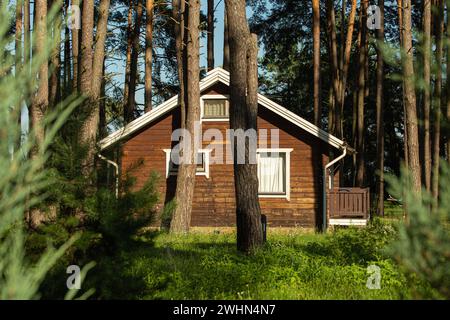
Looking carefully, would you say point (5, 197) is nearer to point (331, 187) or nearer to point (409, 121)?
point (409, 121)

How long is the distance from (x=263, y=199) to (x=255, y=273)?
42.9ft

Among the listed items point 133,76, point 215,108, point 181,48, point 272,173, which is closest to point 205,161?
point 215,108

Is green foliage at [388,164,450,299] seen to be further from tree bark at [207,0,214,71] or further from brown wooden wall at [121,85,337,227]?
tree bark at [207,0,214,71]

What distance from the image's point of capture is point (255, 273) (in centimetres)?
1046

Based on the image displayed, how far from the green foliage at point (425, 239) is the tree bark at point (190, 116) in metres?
17.7

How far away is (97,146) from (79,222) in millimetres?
927

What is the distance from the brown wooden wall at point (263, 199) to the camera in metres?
23.3

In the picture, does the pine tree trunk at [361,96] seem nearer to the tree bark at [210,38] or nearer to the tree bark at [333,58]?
the tree bark at [333,58]

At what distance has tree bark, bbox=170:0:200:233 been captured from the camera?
70.2 feet

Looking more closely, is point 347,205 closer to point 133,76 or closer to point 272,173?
point 272,173

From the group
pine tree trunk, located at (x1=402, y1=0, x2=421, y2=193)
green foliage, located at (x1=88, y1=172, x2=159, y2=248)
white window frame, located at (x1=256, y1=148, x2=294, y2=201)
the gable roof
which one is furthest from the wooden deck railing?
green foliage, located at (x1=88, y1=172, x2=159, y2=248)

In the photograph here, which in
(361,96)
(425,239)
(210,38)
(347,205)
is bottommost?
(347,205)

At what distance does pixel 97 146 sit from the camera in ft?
24.9
